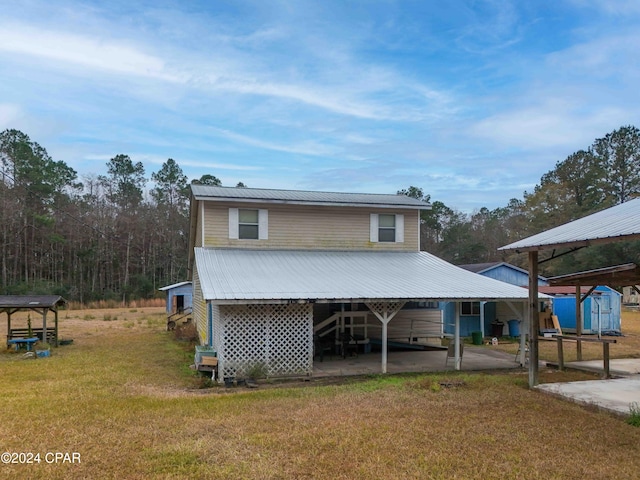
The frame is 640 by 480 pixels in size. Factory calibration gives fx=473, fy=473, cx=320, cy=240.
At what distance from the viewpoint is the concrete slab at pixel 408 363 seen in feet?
39.6

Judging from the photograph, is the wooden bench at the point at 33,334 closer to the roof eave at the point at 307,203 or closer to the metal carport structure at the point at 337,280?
the metal carport structure at the point at 337,280

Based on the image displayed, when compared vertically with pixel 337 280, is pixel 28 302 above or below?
below

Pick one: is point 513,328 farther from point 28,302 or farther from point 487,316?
point 28,302

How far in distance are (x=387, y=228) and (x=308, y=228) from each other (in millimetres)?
2937

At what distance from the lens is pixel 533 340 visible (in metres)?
9.79

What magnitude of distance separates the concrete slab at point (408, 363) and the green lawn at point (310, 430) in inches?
53.2

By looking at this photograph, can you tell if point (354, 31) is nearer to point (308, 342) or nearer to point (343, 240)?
point (343, 240)

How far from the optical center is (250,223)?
1570 cm

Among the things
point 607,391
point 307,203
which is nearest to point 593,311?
point 607,391

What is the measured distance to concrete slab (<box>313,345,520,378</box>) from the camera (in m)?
12.1

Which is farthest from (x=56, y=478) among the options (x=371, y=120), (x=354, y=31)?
(x=371, y=120)

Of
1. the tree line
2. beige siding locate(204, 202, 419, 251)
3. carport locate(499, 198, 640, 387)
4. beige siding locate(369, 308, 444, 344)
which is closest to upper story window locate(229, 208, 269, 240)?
beige siding locate(204, 202, 419, 251)

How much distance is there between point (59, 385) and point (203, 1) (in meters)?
10.8

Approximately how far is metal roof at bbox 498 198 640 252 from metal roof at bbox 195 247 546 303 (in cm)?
288
